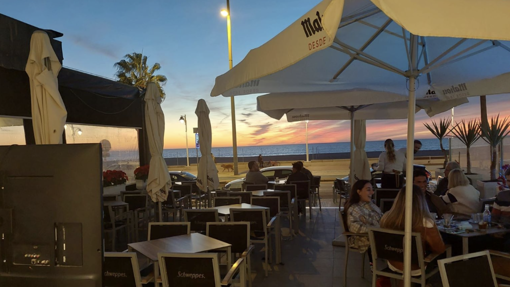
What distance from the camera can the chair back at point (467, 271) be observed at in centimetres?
254

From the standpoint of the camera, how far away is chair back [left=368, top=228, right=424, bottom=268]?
339cm

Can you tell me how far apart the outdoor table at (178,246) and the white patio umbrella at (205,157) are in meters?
4.27

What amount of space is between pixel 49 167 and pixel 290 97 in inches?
203

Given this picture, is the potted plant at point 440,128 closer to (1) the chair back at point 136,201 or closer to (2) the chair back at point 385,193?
(2) the chair back at point 385,193

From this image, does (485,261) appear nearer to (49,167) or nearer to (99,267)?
(99,267)

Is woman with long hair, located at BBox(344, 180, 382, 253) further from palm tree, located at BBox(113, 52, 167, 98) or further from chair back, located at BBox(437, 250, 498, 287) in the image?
palm tree, located at BBox(113, 52, 167, 98)

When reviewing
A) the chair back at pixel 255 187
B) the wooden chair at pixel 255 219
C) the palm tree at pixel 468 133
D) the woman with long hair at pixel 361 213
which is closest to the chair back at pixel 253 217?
the wooden chair at pixel 255 219

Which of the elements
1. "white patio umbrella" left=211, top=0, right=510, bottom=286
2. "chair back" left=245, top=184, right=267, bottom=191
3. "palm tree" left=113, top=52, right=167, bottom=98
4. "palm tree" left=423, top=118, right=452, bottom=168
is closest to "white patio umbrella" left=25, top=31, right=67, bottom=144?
"white patio umbrella" left=211, top=0, right=510, bottom=286

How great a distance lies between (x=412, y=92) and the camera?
2947 millimetres

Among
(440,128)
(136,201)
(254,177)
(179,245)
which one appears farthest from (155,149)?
(440,128)

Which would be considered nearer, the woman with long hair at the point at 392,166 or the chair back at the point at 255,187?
the woman with long hair at the point at 392,166

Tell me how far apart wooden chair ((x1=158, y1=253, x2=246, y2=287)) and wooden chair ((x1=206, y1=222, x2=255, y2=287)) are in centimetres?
114

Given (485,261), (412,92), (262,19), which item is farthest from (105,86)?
(485,261)

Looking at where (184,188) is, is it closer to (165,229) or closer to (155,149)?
(155,149)
